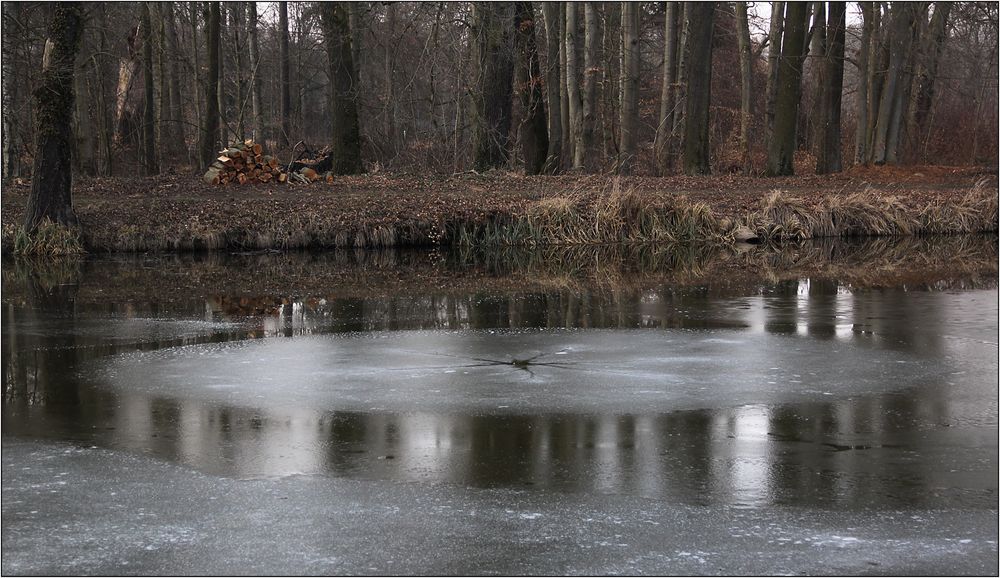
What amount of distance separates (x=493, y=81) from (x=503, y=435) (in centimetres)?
2369

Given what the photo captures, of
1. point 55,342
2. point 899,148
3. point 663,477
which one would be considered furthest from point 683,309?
point 899,148

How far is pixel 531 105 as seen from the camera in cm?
3002

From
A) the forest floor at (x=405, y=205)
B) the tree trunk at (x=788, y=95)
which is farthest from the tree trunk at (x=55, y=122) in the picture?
→ the tree trunk at (x=788, y=95)

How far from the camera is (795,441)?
23.5 ft

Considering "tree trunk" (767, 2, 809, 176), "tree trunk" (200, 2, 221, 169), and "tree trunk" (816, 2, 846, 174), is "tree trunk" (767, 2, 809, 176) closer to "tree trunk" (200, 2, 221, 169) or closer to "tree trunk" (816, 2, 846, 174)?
"tree trunk" (816, 2, 846, 174)

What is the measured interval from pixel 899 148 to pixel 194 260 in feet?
85.7

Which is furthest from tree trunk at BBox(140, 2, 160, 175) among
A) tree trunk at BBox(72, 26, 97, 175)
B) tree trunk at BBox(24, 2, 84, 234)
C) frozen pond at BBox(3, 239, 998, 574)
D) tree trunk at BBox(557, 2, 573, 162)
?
frozen pond at BBox(3, 239, 998, 574)

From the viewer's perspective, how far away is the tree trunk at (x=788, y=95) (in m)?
29.4

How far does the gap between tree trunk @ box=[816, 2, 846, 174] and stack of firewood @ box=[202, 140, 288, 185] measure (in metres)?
13.8

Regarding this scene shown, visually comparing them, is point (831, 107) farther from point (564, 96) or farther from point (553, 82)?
point (564, 96)

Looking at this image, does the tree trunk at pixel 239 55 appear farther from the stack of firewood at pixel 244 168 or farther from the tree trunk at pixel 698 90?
the tree trunk at pixel 698 90

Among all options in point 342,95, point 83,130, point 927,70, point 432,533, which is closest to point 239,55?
point 83,130

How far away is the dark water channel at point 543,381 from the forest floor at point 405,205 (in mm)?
4691

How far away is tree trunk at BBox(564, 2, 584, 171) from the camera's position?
97.3 ft
